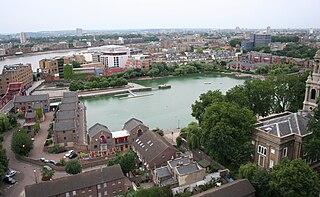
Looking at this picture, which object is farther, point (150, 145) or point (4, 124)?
point (4, 124)

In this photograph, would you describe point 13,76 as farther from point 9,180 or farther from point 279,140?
point 279,140

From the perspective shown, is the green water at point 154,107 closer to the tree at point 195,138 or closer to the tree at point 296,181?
the tree at point 195,138

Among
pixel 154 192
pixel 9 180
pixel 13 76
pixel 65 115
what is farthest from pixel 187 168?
pixel 13 76

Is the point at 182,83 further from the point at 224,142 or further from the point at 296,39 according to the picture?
the point at 296,39

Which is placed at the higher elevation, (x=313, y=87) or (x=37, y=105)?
(x=313, y=87)

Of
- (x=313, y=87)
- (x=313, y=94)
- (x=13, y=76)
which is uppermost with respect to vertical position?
(x=313, y=87)

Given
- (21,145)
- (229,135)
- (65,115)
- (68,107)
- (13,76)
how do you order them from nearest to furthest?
(229,135) < (21,145) < (65,115) < (68,107) < (13,76)

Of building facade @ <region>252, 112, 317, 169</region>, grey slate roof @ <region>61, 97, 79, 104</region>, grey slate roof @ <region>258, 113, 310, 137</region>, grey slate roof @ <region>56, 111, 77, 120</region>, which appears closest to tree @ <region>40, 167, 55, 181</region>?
grey slate roof @ <region>56, 111, 77, 120</region>
